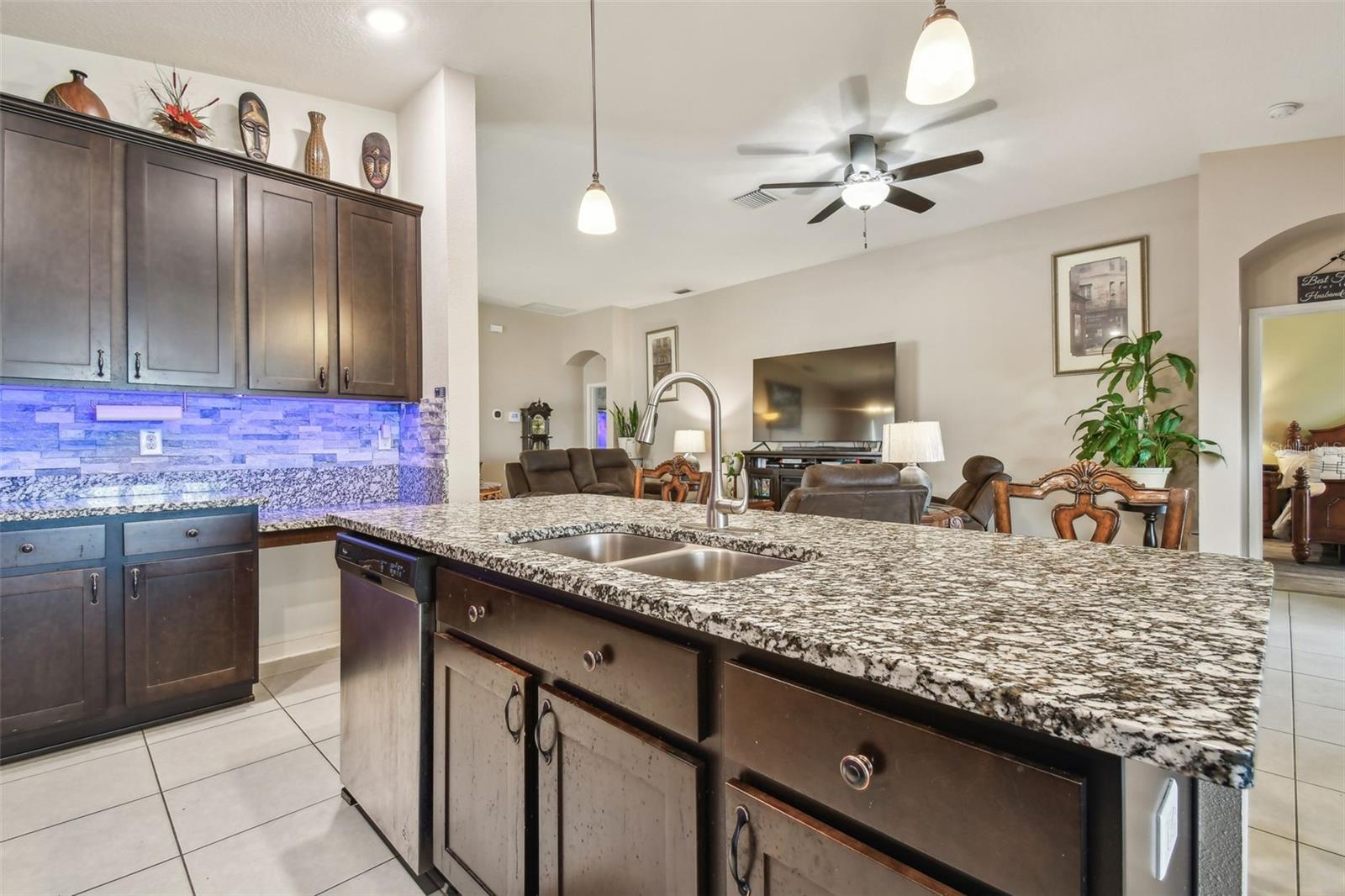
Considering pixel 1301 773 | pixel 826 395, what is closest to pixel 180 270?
pixel 1301 773

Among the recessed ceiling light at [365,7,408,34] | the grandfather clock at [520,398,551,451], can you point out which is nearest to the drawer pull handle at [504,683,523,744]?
the recessed ceiling light at [365,7,408,34]

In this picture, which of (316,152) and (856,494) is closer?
(316,152)

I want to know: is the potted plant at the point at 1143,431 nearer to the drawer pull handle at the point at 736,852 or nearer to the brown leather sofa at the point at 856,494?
the brown leather sofa at the point at 856,494

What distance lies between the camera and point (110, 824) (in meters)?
1.76

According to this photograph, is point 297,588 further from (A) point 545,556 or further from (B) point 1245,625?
(B) point 1245,625

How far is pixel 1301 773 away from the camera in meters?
1.97

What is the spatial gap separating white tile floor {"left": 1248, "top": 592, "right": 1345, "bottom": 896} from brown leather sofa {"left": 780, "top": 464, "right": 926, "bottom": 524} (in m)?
1.45

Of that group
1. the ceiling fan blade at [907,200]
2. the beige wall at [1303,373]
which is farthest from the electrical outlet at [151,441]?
the beige wall at [1303,373]

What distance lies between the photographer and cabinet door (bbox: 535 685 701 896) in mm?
873

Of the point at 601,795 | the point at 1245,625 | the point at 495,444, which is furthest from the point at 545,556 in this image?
the point at 495,444

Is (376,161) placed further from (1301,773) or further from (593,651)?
(1301,773)

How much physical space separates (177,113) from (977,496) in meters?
4.85

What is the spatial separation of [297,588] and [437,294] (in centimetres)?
159

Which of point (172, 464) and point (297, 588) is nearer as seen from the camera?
point (172, 464)
